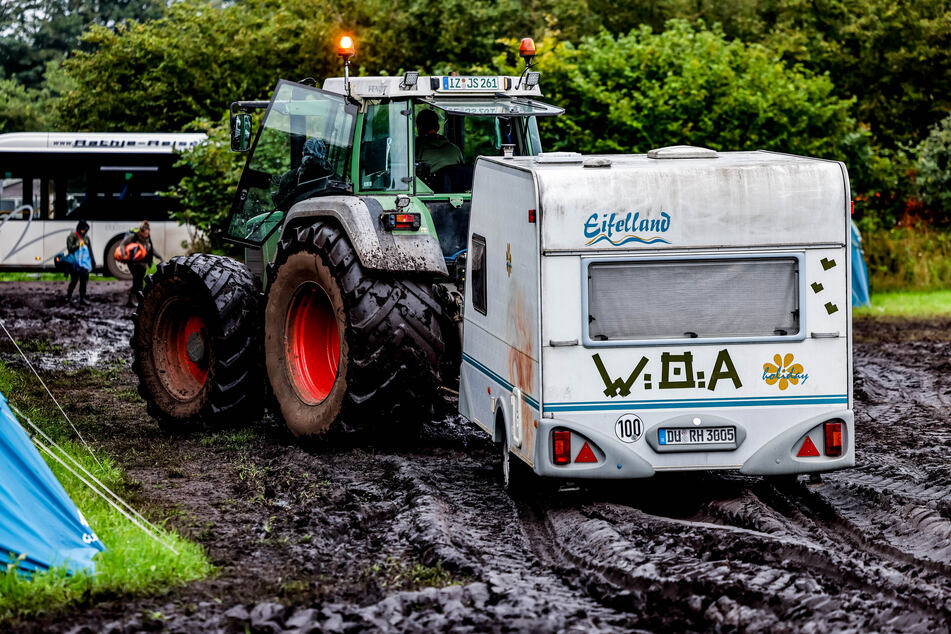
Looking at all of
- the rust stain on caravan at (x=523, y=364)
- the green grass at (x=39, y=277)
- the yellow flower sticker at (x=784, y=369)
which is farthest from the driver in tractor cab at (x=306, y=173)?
the green grass at (x=39, y=277)

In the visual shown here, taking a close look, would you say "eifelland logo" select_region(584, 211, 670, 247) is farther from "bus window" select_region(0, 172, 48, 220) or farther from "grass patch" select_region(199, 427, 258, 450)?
"bus window" select_region(0, 172, 48, 220)

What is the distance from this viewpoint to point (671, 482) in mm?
9891

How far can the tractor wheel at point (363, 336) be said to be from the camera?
Result: 34.2 feet

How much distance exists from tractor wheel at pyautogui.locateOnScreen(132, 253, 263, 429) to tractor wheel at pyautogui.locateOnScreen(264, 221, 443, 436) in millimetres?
737

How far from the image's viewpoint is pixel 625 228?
8.86 meters

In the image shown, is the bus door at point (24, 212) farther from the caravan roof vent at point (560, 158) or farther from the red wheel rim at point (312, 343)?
the caravan roof vent at point (560, 158)

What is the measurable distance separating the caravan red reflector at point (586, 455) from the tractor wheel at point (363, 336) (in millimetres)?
2040

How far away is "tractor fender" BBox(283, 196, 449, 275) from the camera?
413 inches

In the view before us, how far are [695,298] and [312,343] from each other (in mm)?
3979

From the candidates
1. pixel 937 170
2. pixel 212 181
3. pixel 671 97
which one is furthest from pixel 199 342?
pixel 937 170

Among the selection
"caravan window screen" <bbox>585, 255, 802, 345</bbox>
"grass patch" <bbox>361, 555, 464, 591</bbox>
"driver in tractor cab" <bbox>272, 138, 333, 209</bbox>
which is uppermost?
"driver in tractor cab" <bbox>272, 138, 333, 209</bbox>

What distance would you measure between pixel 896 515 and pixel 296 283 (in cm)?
508

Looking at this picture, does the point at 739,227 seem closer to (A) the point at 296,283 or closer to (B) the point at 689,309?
(B) the point at 689,309

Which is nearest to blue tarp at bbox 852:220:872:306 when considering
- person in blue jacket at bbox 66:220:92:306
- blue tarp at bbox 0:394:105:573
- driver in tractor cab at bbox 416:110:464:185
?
person in blue jacket at bbox 66:220:92:306
